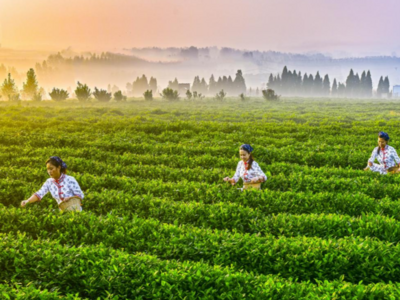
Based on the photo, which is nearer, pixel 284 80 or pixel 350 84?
pixel 350 84

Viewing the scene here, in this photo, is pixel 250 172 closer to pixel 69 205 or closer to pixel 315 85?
pixel 69 205

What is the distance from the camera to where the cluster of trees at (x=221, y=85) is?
174750 mm

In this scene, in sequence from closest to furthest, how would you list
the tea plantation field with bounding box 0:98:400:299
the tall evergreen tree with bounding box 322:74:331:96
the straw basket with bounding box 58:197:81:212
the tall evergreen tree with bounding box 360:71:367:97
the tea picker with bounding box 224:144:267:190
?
the tea plantation field with bounding box 0:98:400:299, the straw basket with bounding box 58:197:81:212, the tea picker with bounding box 224:144:267:190, the tall evergreen tree with bounding box 360:71:367:97, the tall evergreen tree with bounding box 322:74:331:96

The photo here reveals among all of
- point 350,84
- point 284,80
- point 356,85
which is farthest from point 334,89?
point 284,80

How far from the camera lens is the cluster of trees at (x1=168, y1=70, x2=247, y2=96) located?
175m

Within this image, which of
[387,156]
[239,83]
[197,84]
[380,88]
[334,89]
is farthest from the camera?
[197,84]

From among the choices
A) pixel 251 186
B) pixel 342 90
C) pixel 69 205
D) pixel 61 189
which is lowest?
pixel 69 205

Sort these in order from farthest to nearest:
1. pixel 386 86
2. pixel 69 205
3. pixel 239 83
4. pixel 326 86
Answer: pixel 239 83
pixel 386 86
pixel 326 86
pixel 69 205

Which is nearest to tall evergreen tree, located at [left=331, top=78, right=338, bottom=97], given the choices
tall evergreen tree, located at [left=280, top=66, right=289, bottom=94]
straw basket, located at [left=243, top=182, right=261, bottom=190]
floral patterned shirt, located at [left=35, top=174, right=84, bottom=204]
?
tall evergreen tree, located at [left=280, top=66, right=289, bottom=94]

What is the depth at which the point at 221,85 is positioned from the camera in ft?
599

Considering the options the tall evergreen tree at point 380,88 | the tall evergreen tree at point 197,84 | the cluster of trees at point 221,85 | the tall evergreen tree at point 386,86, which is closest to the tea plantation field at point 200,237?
the cluster of trees at point 221,85

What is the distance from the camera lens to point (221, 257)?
657 cm

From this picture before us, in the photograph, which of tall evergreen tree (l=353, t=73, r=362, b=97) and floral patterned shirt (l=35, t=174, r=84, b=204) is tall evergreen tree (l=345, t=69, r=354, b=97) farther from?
floral patterned shirt (l=35, t=174, r=84, b=204)

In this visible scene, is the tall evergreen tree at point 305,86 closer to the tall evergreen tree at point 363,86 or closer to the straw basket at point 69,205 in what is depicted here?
the tall evergreen tree at point 363,86
